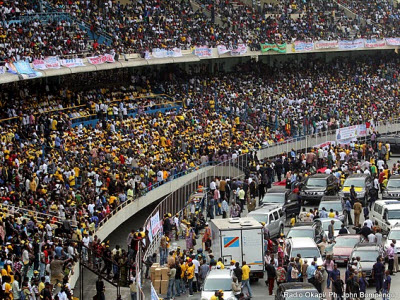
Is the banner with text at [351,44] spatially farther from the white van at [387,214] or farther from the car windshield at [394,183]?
the white van at [387,214]

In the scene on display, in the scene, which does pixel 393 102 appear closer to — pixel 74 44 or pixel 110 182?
pixel 74 44

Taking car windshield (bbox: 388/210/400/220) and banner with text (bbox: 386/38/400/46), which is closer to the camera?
car windshield (bbox: 388/210/400/220)

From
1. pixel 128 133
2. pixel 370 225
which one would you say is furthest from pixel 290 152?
pixel 370 225

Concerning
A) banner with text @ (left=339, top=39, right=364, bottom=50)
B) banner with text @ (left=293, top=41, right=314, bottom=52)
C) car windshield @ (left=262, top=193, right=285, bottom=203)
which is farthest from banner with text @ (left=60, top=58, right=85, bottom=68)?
banner with text @ (left=339, top=39, right=364, bottom=50)

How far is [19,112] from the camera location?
1684 inches

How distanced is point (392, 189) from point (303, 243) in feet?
31.5

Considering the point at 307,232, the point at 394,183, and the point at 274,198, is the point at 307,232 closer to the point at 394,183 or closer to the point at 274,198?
the point at 274,198

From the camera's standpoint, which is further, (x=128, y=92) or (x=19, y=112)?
(x=128, y=92)

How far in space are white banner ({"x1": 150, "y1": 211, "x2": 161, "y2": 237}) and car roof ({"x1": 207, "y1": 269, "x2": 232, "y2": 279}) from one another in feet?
17.4

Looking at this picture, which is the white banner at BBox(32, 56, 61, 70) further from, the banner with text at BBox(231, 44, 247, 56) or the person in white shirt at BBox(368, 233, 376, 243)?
the person in white shirt at BBox(368, 233, 376, 243)

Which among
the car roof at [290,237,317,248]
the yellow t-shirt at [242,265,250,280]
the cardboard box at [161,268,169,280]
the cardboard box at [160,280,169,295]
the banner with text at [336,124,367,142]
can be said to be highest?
the banner with text at [336,124,367,142]

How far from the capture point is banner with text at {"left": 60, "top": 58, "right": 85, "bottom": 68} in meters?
45.3

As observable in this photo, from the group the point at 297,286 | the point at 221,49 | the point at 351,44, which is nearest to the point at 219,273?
the point at 297,286

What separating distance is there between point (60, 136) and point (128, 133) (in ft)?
14.3
